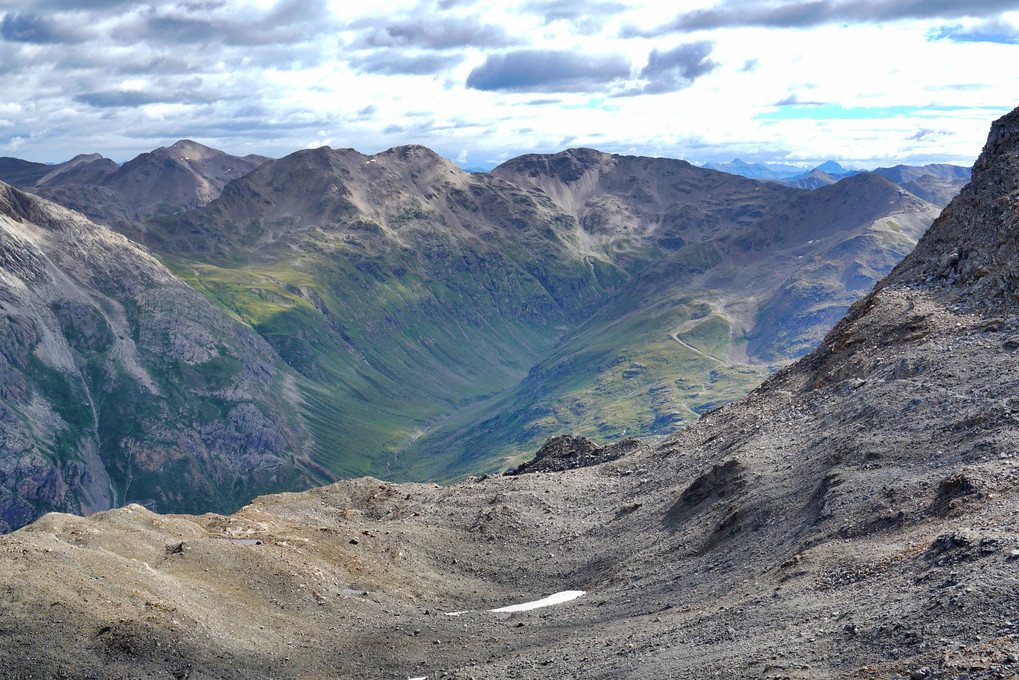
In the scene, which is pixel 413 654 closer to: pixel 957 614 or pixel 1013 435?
pixel 957 614

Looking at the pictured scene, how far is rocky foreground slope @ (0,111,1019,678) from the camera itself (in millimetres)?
36594

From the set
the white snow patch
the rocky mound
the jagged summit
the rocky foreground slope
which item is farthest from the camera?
the rocky mound

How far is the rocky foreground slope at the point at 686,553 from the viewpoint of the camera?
36.6m

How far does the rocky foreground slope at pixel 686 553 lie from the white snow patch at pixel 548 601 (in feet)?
5.38

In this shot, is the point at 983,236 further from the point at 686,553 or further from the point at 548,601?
the point at 548,601

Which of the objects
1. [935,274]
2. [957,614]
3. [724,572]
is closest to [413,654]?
[724,572]

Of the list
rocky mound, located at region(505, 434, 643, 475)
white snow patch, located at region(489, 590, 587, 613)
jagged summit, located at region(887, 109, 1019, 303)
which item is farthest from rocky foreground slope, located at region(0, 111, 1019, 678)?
rocky mound, located at region(505, 434, 643, 475)

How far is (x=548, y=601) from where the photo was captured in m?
59.8

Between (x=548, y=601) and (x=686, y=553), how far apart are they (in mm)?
10807

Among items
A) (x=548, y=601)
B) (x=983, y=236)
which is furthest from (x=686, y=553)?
(x=983, y=236)

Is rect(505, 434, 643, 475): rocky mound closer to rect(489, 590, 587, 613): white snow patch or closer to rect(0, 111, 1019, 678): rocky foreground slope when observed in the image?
rect(0, 111, 1019, 678): rocky foreground slope

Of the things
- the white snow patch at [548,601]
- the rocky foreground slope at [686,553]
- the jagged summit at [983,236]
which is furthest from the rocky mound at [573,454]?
the jagged summit at [983,236]

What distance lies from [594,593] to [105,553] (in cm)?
3304

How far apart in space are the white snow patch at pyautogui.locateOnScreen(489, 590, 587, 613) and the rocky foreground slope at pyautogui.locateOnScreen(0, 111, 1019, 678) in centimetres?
164
